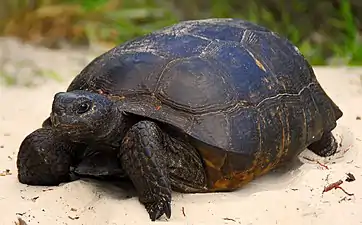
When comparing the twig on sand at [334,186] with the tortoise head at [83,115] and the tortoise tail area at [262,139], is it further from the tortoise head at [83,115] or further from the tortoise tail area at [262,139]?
the tortoise head at [83,115]

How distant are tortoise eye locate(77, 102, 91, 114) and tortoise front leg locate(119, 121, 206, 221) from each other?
175 millimetres

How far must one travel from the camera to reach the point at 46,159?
259 cm

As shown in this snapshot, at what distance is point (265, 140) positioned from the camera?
2.58m

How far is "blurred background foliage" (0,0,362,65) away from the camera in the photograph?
6473mm

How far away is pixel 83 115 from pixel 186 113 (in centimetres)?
39

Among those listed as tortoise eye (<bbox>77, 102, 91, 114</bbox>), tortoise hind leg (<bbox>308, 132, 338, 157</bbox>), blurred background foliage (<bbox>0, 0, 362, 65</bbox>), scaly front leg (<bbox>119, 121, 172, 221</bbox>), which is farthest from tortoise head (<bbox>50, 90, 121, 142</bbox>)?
blurred background foliage (<bbox>0, 0, 362, 65</bbox>)

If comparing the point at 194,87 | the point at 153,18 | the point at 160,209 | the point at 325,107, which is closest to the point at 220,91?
the point at 194,87

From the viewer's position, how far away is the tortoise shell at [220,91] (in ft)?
8.09

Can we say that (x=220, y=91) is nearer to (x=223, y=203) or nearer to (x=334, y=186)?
(x=223, y=203)

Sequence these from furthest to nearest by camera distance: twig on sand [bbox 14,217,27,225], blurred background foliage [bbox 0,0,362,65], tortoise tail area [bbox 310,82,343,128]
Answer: blurred background foliage [bbox 0,0,362,65] → tortoise tail area [bbox 310,82,343,128] → twig on sand [bbox 14,217,27,225]

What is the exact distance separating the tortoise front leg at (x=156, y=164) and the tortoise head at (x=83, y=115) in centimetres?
10

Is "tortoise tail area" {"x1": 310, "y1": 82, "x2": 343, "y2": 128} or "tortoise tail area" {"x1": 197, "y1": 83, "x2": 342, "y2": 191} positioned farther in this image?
"tortoise tail area" {"x1": 310, "y1": 82, "x2": 343, "y2": 128}

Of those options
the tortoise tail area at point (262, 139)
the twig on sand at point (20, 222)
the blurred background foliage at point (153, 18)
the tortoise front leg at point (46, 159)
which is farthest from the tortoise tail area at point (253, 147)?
Result: the blurred background foliage at point (153, 18)

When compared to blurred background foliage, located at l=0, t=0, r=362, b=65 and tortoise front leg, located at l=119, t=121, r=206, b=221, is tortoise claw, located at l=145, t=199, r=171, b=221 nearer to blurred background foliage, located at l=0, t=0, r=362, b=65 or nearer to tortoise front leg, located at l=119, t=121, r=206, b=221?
tortoise front leg, located at l=119, t=121, r=206, b=221
